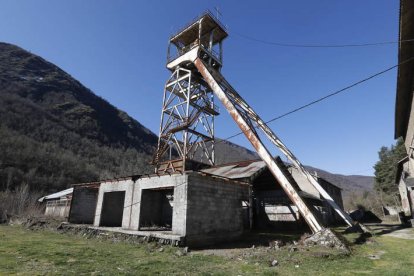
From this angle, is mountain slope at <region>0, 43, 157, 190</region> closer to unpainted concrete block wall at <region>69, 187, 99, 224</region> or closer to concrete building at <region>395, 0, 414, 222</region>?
unpainted concrete block wall at <region>69, 187, 99, 224</region>

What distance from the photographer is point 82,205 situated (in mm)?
22016

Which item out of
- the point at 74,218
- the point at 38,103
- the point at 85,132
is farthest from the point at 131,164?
the point at 74,218

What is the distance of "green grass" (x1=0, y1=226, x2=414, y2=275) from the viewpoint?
288 inches

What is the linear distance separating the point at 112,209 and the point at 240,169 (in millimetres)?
10351

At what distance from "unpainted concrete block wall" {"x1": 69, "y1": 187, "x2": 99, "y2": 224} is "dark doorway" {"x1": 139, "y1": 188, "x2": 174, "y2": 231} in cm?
749

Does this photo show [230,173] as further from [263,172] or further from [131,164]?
[131,164]

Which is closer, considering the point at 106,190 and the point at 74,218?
the point at 106,190

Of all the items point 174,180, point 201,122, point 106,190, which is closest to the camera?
point 174,180

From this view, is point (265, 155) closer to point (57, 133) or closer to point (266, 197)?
point (266, 197)

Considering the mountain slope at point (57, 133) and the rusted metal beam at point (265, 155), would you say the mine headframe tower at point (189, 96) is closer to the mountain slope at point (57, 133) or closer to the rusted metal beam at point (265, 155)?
the rusted metal beam at point (265, 155)

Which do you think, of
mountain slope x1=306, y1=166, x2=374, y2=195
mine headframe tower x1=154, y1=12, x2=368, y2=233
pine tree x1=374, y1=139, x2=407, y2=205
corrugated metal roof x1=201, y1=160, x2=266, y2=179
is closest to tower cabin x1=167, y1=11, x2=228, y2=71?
mine headframe tower x1=154, y1=12, x2=368, y2=233

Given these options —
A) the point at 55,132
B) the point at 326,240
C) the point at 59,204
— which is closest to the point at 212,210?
the point at 326,240

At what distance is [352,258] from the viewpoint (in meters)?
8.87

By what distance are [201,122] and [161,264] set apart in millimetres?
17365
